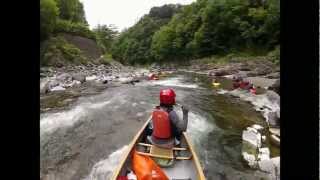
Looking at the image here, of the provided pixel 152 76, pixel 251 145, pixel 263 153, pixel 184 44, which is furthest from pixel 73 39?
pixel 263 153

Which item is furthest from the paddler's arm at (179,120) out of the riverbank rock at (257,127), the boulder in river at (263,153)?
the riverbank rock at (257,127)

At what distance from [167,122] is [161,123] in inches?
1.7

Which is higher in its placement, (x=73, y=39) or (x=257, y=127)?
(x=73, y=39)

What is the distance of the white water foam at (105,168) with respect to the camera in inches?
106

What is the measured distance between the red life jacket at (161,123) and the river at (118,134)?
A: 654 millimetres

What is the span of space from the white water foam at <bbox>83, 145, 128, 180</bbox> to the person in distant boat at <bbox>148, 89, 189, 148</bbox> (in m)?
0.68

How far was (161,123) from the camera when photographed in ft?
7.45

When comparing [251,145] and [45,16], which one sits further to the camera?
[251,145]

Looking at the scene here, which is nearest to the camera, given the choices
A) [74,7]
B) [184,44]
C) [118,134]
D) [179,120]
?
[179,120]

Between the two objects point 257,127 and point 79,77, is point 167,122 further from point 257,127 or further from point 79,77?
point 79,77

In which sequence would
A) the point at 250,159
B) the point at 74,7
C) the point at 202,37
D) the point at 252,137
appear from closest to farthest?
the point at 250,159
the point at 74,7
the point at 252,137
the point at 202,37

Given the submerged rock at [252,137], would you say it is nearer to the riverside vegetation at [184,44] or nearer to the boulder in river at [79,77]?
the riverside vegetation at [184,44]
